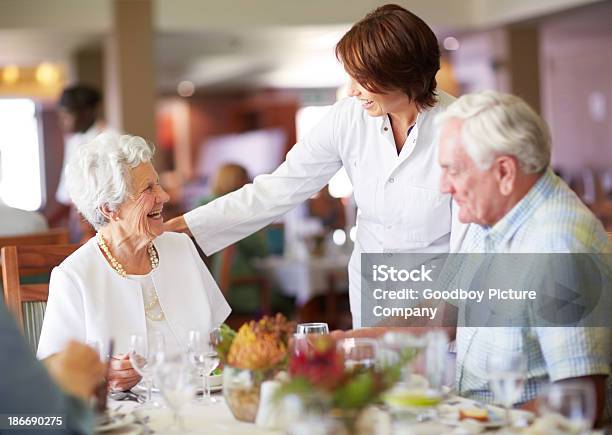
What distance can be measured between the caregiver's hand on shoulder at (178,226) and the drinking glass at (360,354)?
46.9 inches

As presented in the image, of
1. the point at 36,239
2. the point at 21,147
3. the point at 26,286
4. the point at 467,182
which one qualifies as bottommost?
the point at 26,286

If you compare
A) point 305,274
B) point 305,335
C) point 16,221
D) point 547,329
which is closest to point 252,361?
point 305,335

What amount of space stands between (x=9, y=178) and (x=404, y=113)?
17.1 m

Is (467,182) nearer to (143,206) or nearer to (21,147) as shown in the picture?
(143,206)

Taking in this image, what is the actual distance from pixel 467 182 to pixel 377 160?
3.04ft

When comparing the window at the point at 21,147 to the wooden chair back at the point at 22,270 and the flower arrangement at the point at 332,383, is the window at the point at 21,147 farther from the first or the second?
the flower arrangement at the point at 332,383

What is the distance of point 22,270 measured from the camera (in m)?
2.93

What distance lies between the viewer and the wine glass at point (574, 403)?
154cm

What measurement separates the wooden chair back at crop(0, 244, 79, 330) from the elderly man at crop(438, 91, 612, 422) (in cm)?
131

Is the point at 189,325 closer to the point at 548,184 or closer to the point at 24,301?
the point at 24,301

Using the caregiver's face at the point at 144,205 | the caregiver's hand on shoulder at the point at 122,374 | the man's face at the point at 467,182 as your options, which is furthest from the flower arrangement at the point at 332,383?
the caregiver's face at the point at 144,205

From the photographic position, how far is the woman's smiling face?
2.79 meters

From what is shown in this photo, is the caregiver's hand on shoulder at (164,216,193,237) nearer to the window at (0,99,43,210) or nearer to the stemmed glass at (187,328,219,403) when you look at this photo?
the stemmed glass at (187,328,219,403)

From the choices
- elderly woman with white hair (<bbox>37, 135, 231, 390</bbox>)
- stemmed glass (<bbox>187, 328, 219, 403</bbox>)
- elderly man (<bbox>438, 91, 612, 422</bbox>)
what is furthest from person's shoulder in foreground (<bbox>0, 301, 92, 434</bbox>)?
elderly woman with white hair (<bbox>37, 135, 231, 390</bbox>)
